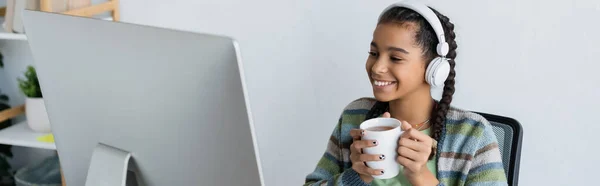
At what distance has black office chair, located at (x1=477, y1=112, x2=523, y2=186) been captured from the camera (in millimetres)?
1452

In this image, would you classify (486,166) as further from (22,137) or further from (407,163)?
(22,137)

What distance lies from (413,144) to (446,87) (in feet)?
1.03

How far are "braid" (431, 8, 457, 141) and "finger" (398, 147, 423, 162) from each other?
0.72 ft

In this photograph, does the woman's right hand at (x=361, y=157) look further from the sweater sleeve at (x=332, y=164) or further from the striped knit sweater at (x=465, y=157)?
the sweater sleeve at (x=332, y=164)

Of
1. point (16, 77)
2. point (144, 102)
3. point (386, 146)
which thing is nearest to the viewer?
point (144, 102)

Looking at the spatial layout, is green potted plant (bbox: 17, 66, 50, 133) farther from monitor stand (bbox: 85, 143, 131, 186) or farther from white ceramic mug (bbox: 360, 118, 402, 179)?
white ceramic mug (bbox: 360, 118, 402, 179)

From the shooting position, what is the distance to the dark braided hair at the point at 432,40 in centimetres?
133

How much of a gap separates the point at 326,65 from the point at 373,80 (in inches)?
31.4

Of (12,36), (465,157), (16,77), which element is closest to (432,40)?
(465,157)

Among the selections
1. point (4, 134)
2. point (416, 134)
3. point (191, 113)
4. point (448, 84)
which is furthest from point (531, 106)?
point (4, 134)

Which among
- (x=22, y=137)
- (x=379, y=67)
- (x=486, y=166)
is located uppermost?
(x=379, y=67)

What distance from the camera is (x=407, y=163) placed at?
1.15 meters

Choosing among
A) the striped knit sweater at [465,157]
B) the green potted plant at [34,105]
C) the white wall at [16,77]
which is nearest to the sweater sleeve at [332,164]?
the striped knit sweater at [465,157]

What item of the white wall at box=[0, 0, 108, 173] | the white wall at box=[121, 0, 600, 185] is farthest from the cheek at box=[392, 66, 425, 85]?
the white wall at box=[0, 0, 108, 173]
